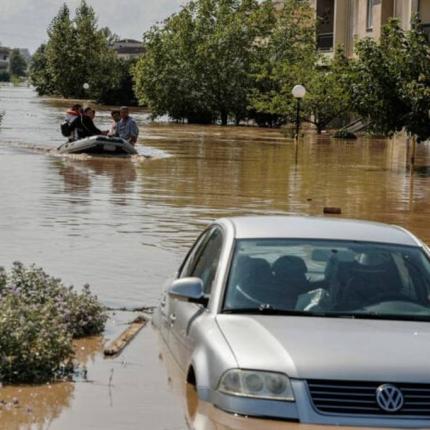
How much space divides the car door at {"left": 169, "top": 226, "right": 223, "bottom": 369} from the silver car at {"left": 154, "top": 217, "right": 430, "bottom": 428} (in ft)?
0.05

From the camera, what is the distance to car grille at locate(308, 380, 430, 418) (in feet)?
21.1

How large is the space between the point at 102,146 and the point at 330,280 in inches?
1082

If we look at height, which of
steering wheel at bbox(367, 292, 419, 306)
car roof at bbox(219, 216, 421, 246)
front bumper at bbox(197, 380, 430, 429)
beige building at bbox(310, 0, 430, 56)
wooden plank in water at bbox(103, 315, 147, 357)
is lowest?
wooden plank in water at bbox(103, 315, 147, 357)

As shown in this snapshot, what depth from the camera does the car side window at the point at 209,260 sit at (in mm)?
8188

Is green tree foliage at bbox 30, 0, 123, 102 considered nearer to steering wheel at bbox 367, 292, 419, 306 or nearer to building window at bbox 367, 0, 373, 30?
building window at bbox 367, 0, 373, 30

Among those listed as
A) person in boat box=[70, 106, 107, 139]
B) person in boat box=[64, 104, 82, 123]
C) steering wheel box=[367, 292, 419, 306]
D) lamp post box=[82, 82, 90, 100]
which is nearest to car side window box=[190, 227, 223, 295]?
steering wheel box=[367, 292, 419, 306]

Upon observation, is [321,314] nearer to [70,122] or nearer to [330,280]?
[330,280]

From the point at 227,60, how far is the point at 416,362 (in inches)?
2597

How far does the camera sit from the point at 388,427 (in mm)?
6402

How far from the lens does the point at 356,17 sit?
6112 cm

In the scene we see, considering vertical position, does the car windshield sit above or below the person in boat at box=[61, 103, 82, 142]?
above

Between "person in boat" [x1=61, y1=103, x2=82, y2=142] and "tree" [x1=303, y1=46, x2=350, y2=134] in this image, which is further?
"tree" [x1=303, y1=46, x2=350, y2=134]

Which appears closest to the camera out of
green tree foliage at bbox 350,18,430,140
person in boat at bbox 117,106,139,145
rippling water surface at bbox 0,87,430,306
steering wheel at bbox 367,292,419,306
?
steering wheel at bbox 367,292,419,306

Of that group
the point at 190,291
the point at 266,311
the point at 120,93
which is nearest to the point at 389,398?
the point at 266,311
